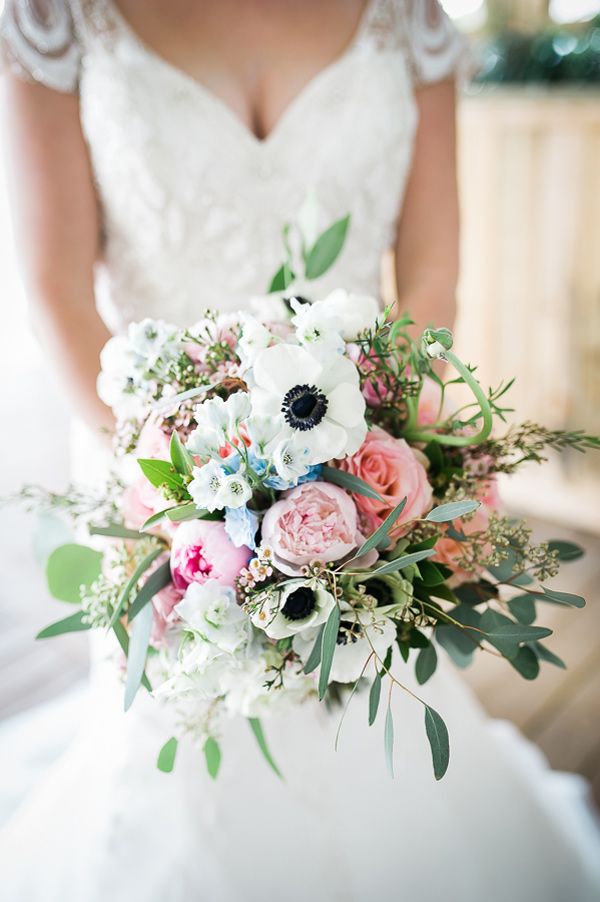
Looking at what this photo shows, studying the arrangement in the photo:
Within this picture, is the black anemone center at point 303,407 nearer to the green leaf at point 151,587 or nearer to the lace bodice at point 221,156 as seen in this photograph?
the green leaf at point 151,587

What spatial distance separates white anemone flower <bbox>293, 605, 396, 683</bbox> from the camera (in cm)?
62

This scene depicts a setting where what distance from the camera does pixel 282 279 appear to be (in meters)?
0.91

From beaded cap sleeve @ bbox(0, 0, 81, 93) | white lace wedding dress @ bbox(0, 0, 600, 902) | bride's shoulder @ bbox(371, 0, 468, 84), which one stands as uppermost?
bride's shoulder @ bbox(371, 0, 468, 84)

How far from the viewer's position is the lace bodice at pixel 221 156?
1108 millimetres

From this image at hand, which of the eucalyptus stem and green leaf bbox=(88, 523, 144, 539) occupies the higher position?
the eucalyptus stem

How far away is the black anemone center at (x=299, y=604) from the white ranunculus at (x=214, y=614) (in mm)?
42

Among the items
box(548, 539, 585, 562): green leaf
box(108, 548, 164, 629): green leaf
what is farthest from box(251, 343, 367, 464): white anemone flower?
box(548, 539, 585, 562): green leaf

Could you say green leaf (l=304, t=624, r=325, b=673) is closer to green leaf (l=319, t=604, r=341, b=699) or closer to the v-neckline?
green leaf (l=319, t=604, r=341, b=699)

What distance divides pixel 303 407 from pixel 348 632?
0.19 meters

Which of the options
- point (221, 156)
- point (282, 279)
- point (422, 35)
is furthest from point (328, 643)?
point (422, 35)

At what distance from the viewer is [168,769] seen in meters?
0.70

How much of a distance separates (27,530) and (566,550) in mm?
2534

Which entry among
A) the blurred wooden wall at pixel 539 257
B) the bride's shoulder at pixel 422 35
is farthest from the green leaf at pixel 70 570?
the blurred wooden wall at pixel 539 257

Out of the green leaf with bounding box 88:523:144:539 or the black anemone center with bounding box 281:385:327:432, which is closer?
the black anemone center with bounding box 281:385:327:432
